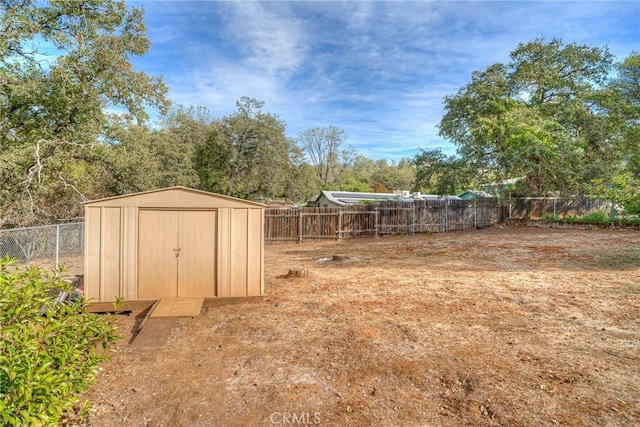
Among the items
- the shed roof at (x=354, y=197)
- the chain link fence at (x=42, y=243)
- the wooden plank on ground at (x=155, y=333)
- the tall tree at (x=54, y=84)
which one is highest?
the tall tree at (x=54, y=84)

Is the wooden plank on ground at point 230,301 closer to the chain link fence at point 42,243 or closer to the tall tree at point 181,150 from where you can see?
the chain link fence at point 42,243

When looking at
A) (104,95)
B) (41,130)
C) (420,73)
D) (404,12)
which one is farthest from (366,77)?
(41,130)

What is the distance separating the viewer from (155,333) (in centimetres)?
434

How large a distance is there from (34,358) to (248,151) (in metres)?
20.5

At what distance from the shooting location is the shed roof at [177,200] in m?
5.53

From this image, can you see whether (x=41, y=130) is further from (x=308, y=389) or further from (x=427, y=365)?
(x=427, y=365)

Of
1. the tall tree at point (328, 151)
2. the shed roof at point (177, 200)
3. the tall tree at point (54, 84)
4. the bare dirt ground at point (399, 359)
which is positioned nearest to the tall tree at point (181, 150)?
the tall tree at point (54, 84)

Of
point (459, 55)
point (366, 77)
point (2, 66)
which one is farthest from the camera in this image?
point (366, 77)

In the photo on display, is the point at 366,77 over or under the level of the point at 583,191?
over

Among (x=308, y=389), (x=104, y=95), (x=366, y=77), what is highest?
(x=366, y=77)

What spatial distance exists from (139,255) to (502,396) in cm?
548

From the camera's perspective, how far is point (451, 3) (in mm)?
9625

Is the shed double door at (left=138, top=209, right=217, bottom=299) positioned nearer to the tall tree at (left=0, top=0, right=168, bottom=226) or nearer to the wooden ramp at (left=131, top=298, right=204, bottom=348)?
the wooden ramp at (left=131, top=298, right=204, bottom=348)

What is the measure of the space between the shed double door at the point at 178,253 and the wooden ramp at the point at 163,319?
250mm
